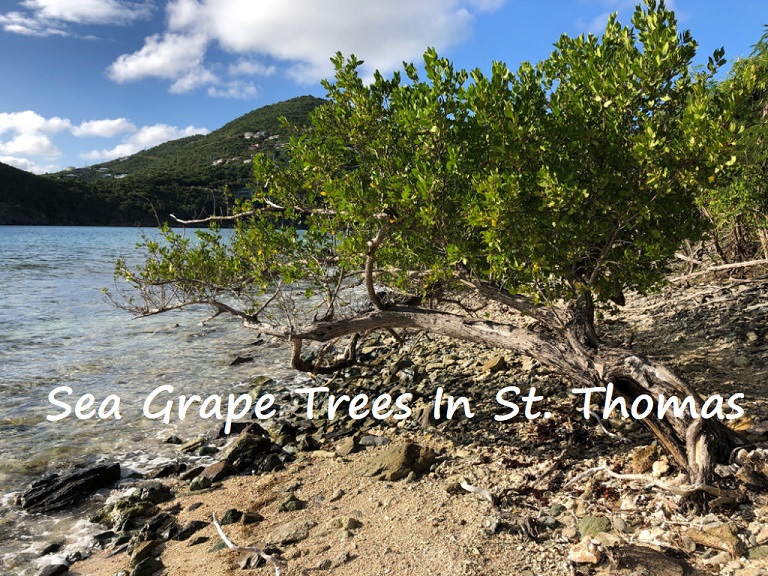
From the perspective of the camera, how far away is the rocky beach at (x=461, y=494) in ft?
18.4

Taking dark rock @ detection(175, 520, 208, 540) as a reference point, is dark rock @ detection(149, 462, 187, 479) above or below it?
below

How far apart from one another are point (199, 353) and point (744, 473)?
17463mm

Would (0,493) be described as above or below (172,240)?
below

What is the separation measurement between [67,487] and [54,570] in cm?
253

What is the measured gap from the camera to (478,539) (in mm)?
6043

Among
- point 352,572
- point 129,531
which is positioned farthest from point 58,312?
point 352,572

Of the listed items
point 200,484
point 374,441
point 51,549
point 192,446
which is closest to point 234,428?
point 192,446

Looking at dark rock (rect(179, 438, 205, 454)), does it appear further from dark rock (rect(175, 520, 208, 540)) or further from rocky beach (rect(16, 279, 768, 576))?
dark rock (rect(175, 520, 208, 540))

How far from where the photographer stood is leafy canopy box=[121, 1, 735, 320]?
6.38m

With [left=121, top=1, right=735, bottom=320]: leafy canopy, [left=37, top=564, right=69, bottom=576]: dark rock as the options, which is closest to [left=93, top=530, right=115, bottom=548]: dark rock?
[left=37, top=564, right=69, bottom=576]: dark rock

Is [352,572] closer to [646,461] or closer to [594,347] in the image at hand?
[646,461]

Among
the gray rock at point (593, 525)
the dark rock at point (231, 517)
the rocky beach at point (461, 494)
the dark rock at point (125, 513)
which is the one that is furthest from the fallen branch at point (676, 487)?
the dark rock at point (125, 513)

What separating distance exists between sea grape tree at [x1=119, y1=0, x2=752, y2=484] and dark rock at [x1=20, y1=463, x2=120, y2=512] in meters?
4.52

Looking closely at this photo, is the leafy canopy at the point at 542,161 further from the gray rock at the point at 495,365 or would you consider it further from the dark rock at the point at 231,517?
the gray rock at the point at 495,365
